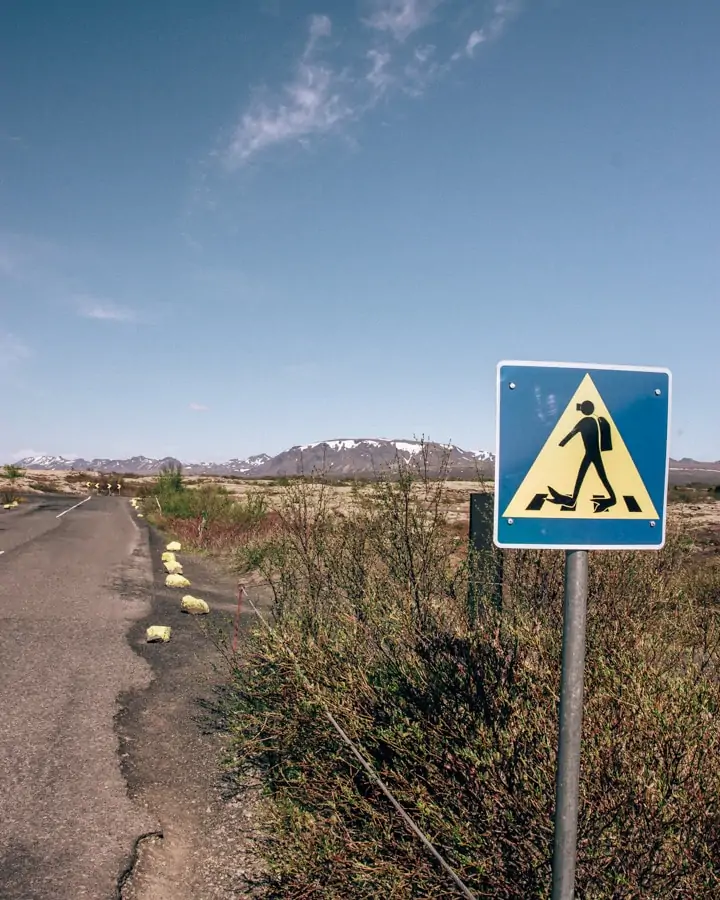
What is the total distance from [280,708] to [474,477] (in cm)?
247

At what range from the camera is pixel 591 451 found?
2135mm

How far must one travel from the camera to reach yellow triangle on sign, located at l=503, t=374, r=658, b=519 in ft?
6.89

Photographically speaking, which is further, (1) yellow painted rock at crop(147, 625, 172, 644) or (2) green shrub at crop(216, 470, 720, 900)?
(1) yellow painted rock at crop(147, 625, 172, 644)

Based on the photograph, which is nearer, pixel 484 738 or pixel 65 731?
pixel 484 738

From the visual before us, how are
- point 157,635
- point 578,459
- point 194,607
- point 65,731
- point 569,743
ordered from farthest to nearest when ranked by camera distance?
point 194,607
point 157,635
point 65,731
point 578,459
point 569,743

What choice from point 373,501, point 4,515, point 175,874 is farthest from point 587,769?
point 4,515

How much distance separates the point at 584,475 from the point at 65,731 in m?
5.64

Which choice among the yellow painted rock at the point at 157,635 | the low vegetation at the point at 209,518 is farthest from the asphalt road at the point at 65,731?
the low vegetation at the point at 209,518

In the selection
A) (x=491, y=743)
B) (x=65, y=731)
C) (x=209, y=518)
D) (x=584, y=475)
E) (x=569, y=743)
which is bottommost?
(x=65, y=731)

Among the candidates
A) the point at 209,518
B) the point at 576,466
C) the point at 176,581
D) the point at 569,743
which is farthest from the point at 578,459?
the point at 209,518

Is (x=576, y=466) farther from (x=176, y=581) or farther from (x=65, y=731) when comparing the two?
(x=176, y=581)

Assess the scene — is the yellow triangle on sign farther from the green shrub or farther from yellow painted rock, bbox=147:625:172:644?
yellow painted rock, bbox=147:625:172:644

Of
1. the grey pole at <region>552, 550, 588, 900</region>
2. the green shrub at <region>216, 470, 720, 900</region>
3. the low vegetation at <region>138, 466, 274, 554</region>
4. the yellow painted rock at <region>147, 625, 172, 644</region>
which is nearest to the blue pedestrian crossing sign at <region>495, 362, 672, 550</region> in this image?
the grey pole at <region>552, 550, 588, 900</region>

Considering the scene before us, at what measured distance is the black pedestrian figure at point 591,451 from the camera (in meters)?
2.11
